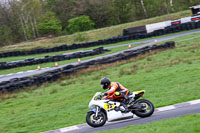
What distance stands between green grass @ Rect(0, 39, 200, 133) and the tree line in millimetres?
40813

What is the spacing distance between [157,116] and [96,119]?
75.7 inches

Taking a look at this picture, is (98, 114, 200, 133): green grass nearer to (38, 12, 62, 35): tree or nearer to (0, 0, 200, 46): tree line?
(0, 0, 200, 46): tree line

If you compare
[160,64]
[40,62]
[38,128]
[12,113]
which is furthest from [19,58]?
[38,128]

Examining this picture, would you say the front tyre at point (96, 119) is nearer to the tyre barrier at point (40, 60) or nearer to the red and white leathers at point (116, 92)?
the red and white leathers at point (116, 92)

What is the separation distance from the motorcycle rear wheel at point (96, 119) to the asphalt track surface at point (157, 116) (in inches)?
5.5

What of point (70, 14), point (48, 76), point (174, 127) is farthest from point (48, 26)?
point (174, 127)

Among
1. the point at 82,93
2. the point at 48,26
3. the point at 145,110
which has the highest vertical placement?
the point at 48,26

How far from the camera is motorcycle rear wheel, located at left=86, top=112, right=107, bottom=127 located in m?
9.55

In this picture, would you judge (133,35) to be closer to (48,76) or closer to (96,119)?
(48,76)

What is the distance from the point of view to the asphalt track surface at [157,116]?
30.5 feet

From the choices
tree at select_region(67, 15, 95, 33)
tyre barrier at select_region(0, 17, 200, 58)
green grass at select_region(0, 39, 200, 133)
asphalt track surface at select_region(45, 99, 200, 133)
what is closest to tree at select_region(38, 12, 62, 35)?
tree at select_region(67, 15, 95, 33)

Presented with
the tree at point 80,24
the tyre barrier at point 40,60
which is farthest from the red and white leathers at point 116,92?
the tree at point 80,24

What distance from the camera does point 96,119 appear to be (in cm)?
959

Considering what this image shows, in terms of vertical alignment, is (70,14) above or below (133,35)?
above
